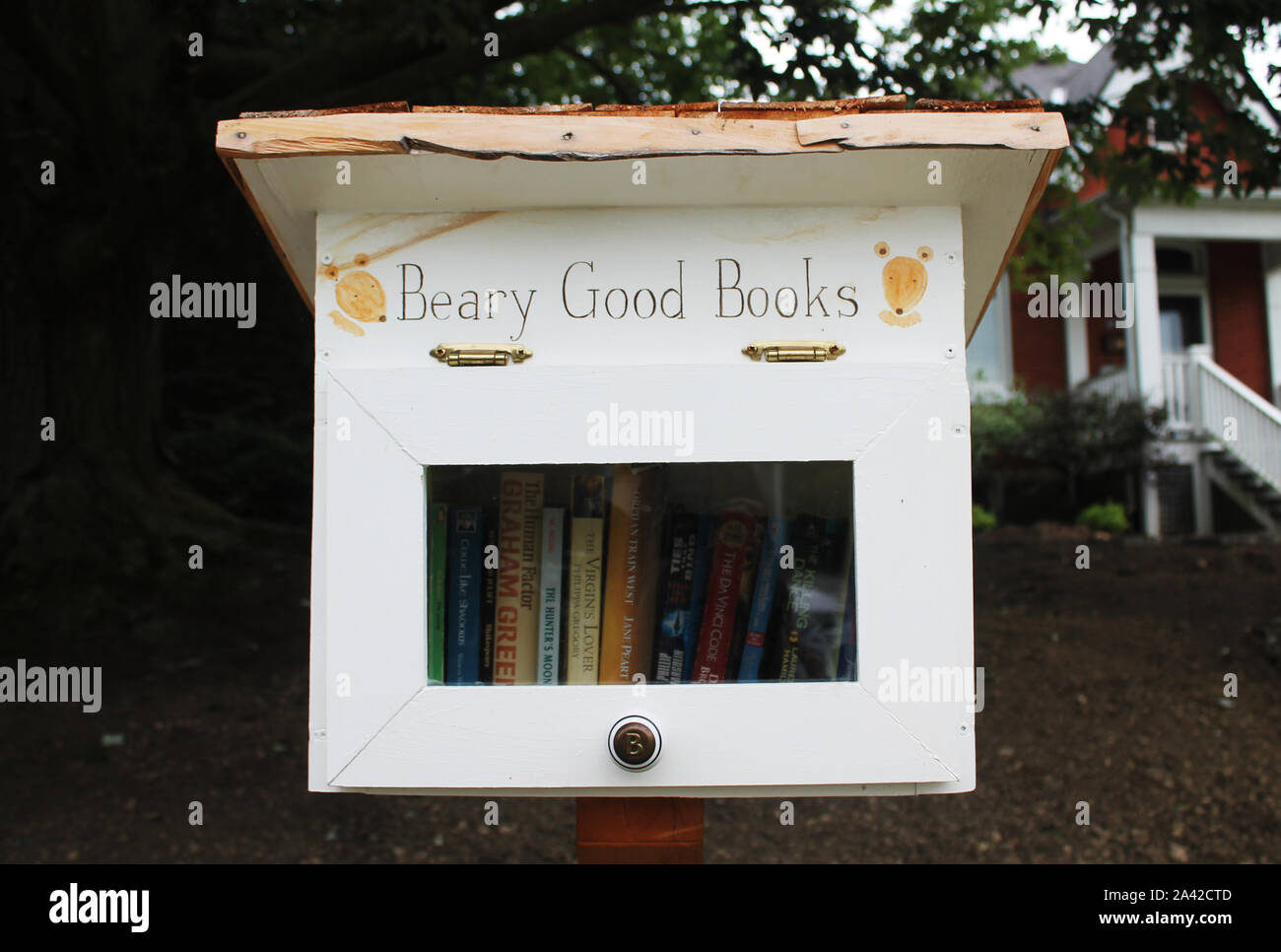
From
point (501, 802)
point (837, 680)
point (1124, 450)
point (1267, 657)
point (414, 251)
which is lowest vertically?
point (501, 802)

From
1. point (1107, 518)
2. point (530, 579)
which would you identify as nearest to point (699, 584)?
point (530, 579)

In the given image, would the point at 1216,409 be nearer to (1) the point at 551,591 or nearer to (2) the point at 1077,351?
(2) the point at 1077,351

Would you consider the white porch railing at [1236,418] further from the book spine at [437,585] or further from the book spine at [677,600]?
the book spine at [437,585]

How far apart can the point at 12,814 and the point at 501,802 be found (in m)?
1.80

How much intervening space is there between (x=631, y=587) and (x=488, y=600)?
20 cm

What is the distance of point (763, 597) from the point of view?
1475 mm

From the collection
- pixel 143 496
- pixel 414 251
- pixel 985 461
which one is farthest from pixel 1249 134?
pixel 985 461

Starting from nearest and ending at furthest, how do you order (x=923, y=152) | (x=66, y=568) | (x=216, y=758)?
1. (x=923, y=152)
2. (x=216, y=758)
3. (x=66, y=568)

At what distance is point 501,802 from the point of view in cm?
432

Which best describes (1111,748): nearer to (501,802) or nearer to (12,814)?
(501,802)

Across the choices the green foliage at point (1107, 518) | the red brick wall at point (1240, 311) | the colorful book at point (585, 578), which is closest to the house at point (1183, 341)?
the red brick wall at point (1240, 311)

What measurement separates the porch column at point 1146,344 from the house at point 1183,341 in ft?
0.04

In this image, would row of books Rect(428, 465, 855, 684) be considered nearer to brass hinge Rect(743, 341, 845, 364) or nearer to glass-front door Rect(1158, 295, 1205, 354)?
brass hinge Rect(743, 341, 845, 364)

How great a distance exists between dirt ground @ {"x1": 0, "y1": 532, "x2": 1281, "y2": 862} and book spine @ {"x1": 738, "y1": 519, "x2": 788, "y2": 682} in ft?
8.75
